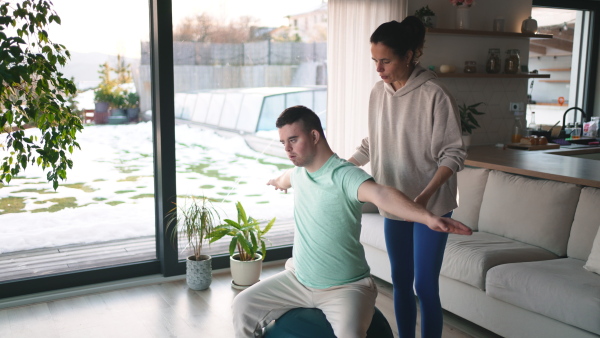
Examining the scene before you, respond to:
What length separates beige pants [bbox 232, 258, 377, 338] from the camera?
2064mm

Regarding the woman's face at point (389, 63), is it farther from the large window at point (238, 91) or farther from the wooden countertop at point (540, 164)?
the large window at point (238, 91)

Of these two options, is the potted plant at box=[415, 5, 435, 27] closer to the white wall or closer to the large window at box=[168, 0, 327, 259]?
the white wall

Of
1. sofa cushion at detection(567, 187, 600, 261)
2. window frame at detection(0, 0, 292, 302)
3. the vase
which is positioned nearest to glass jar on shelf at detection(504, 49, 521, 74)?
the vase

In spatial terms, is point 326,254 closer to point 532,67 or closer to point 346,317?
point 346,317

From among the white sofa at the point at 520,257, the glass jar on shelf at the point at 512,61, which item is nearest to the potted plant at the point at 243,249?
the white sofa at the point at 520,257

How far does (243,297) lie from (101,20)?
231 cm

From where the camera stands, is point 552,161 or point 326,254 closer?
point 326,254

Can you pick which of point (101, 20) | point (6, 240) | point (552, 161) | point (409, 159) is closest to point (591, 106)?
point (552, 161)

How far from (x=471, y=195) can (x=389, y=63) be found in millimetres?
1764

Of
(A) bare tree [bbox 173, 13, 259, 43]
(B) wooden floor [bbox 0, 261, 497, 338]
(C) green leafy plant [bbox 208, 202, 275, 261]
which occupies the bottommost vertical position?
(B) wooden floor [bbox 0, 261, 497, 338]

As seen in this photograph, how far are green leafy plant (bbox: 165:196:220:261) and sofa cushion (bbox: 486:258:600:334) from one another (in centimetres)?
175

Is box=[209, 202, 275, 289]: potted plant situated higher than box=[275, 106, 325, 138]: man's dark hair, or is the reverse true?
box=[275, 106, 325, 138]: man's dark hair

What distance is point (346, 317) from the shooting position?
2.04 m

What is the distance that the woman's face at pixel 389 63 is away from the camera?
7.53 ft
